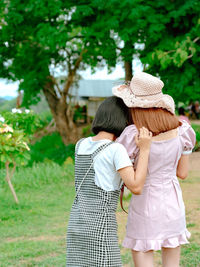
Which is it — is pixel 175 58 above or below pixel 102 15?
below

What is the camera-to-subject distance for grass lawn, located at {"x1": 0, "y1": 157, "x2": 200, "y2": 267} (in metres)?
4.54

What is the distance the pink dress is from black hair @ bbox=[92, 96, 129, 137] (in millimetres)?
51

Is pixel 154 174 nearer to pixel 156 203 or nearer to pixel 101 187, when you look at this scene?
pixel 156 203

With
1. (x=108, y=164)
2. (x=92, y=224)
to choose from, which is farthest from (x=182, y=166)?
(x=92, y=224)

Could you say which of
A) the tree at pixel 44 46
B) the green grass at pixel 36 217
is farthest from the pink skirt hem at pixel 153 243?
the tree at pixel 44 46

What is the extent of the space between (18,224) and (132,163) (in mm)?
3991

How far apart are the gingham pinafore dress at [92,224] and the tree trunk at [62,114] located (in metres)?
13.1

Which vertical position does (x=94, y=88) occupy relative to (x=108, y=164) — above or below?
above

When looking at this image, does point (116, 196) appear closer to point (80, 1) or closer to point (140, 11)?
point (140, 11)

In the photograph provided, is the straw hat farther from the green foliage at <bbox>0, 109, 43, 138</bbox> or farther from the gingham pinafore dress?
the green foliage at <bbox>0, 109, 43, 138</bbox>

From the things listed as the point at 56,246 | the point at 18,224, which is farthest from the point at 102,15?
the point at 56,246

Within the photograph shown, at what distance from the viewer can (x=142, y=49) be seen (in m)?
10.8

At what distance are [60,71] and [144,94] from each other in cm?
1407

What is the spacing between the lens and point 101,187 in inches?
94.9
